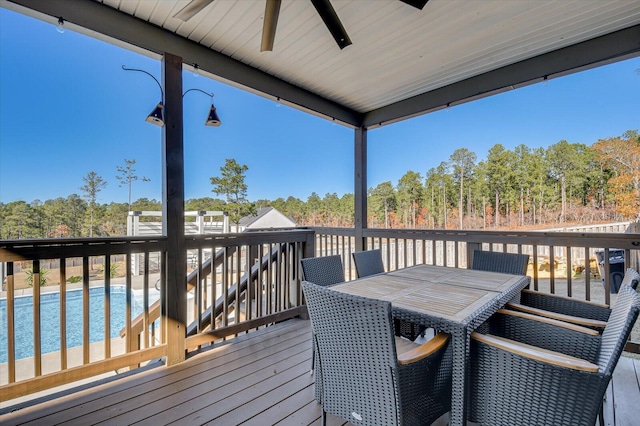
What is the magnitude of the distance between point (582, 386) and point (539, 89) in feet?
31.8

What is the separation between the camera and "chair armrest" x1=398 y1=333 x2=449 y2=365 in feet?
3.86

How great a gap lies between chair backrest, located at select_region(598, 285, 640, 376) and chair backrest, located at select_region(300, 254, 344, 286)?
1.67m

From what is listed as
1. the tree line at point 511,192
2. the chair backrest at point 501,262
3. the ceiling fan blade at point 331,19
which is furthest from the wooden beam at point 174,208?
the tree line at point 511,192

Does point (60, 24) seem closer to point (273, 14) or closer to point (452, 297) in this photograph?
point (273, 14)

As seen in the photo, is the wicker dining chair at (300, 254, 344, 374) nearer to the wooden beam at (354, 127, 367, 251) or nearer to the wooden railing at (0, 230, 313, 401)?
the wooden railing at (0, 230, 313, 401)

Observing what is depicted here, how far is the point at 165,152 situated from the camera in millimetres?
2463

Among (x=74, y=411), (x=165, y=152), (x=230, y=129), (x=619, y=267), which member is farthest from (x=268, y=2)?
(x=230, y=129)

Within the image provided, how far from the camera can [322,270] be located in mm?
2412

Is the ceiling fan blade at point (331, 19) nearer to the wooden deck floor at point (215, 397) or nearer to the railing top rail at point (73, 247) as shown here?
the railing top rail at point (73, 247)

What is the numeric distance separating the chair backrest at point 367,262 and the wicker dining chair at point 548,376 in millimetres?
1399

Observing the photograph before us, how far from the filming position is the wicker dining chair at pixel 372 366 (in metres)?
1.14

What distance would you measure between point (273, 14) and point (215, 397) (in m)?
2.64

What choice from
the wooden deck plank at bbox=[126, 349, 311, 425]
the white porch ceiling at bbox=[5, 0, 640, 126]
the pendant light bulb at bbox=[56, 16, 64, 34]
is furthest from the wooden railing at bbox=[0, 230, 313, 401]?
the white porch ceiling at bbox=[5, 0, 640, 126]

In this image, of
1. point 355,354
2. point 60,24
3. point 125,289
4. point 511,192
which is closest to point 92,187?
point 125,289
